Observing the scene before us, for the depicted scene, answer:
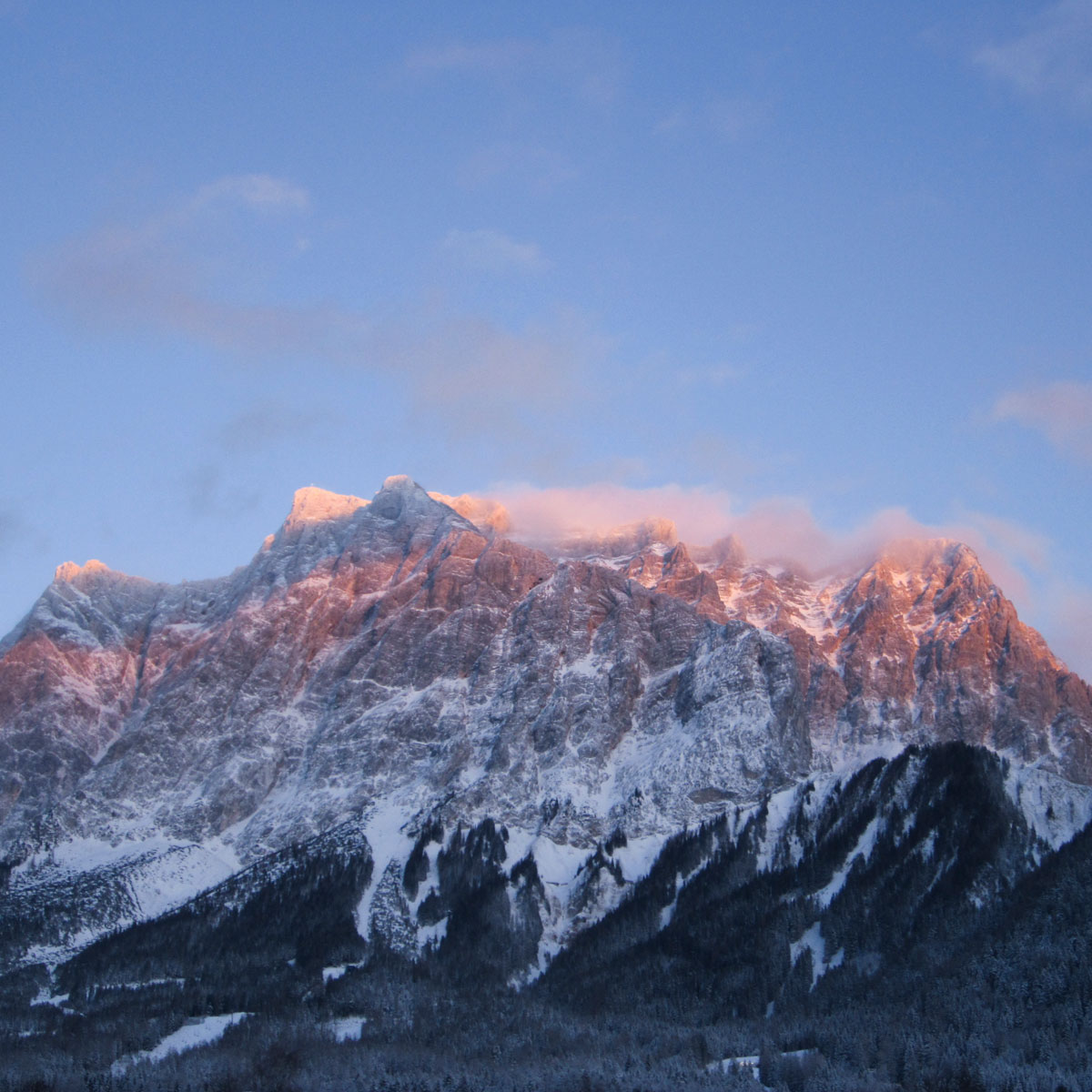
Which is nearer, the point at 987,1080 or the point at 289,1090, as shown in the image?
the point at 987,1080

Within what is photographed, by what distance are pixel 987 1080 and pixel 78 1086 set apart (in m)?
112

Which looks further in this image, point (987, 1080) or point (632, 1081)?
point (632, 1081)

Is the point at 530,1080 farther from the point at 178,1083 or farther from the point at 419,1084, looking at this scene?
the point at 178,1083

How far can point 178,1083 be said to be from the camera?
650 ft

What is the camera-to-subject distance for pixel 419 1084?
648 ft

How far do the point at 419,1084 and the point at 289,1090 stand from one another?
16.2 meters

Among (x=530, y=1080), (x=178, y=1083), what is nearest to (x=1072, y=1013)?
(x=530, y=1080)

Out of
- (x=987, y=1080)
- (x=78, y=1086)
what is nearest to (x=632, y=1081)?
(x=987, y=1080)

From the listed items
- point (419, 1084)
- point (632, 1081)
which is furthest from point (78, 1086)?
point (632, 1081)

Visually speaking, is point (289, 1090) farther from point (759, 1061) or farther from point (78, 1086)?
point (759, 1061)

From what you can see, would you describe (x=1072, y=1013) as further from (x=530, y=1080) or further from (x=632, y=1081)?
(x=530, y=1080)

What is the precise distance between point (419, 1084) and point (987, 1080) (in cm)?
6921

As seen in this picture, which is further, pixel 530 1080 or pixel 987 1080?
pixel 530 1080

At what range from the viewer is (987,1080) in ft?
594
